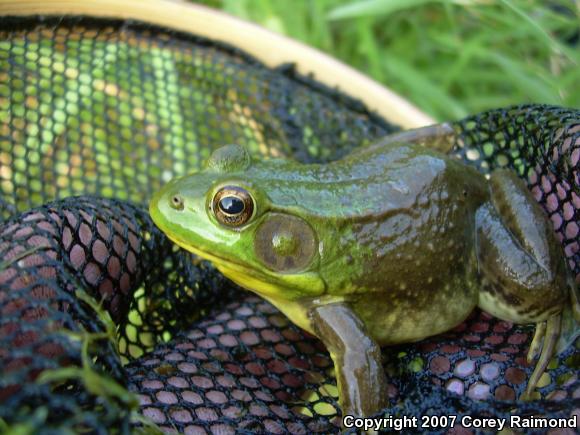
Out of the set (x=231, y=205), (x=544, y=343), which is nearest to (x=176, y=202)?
(x=231, y=205)

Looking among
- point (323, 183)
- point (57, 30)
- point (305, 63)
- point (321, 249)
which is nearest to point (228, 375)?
point (321, 249)

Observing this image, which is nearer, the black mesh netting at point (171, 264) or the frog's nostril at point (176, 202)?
the black mesh netting at point (171, 264)

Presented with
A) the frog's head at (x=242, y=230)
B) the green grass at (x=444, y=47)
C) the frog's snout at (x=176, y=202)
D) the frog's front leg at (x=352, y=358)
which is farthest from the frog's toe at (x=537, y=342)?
the green grass at (x=444, y=47)

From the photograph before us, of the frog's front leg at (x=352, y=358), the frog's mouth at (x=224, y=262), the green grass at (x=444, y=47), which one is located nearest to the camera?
the frog's front leg at (x=352, y=358)

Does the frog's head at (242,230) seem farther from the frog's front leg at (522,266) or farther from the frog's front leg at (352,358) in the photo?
A: the frog's front leg at (522,266)

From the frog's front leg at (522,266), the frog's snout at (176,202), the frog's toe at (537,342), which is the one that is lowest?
the frog's toe at (537,342)

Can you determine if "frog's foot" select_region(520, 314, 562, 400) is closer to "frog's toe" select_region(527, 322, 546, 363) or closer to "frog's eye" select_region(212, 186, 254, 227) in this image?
Result: "frog's toe" select_region(527, 322, 546, 363)

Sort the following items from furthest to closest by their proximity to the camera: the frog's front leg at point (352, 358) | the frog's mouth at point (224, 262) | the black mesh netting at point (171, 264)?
the frog's mouth at point (224, 262), the frog's front leg at point (352, 358), the black mesh netting at point (171, 264)

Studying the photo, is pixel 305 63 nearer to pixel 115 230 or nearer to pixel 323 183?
pixel 323 183
